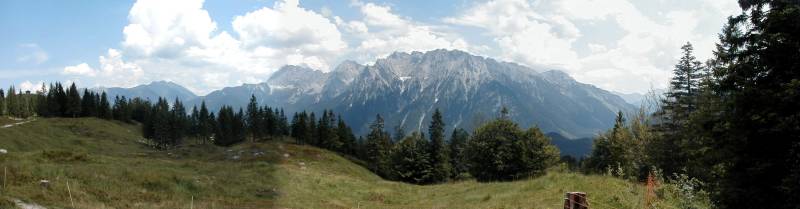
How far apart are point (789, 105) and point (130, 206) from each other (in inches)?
995

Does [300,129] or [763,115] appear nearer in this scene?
[763,115]

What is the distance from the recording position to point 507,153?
63.5 meters

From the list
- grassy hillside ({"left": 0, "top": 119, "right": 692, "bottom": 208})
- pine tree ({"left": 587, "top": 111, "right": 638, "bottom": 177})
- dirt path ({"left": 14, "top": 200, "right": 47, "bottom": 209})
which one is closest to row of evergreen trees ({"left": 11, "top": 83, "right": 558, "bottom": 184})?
pine tree ({"left": 587, "top": 111, "right": 638, "bottom": 177})

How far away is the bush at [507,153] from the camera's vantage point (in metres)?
63.8

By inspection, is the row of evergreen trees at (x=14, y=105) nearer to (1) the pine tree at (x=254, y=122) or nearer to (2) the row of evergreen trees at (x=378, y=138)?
(2) the row of evergreen trees at (x=378, y=138)

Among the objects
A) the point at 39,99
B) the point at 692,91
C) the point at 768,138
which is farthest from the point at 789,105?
the point at 39,99

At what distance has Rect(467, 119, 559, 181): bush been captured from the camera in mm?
63812

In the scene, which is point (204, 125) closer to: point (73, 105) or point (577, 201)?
point (73, 105)

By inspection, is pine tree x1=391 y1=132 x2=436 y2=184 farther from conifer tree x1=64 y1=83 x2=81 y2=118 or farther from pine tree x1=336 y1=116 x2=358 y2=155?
conifer tree x1=64 y1=83 x2=81 y2=118

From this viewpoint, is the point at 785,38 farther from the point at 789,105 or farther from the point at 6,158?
the point at 6,158

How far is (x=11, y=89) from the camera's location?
15700 centimetres

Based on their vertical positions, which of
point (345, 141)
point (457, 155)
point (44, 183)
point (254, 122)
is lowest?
point (457, 155)

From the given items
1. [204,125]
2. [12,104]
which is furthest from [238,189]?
[12,104]

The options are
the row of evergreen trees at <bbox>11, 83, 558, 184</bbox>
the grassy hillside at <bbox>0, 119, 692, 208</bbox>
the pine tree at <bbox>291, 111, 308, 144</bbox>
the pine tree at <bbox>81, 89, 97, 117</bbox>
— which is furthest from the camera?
the pine tree at <bbox>81, 89, 97, 117</bbox>
